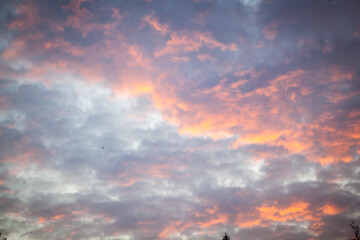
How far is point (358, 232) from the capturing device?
175ft

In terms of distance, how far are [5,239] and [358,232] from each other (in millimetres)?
95434

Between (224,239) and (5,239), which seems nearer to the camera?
(224,239)

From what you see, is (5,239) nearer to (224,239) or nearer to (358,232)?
(224,239)

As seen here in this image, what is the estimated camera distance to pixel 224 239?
186ft

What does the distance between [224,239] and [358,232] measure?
108 feet

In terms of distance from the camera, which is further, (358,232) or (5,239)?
(5,239)

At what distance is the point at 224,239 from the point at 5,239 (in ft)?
206

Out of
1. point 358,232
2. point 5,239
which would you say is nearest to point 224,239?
point 358,232
